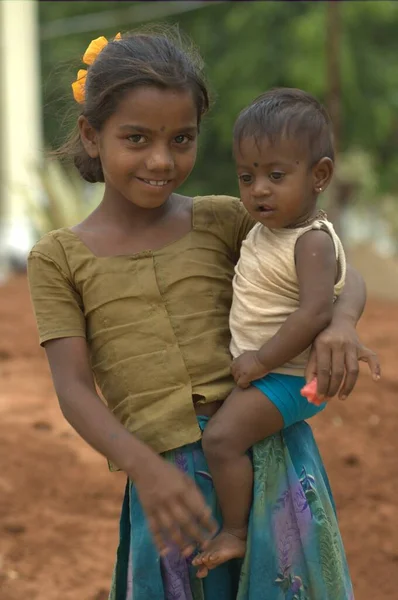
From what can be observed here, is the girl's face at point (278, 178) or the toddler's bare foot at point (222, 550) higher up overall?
the girl's face at point (278, 178)

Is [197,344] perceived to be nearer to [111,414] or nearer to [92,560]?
[111,414]

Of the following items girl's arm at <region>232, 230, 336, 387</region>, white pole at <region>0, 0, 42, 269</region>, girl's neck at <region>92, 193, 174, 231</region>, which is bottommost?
girl's arm at <region>232, 230, 336, 387</region>

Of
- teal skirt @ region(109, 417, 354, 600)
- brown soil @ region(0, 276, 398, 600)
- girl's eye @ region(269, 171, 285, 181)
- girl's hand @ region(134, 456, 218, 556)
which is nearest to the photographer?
girl's hand @ region(134, 456, 218, 556)

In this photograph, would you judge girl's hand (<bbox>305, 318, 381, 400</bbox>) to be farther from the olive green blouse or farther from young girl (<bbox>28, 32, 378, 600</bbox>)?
the olive green blouse

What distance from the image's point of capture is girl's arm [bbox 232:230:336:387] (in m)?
2.18

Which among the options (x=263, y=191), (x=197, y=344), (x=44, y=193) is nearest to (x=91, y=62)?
(x=263, y=191)

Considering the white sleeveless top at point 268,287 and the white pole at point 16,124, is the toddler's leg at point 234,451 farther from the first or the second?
the white pole at point 16,124

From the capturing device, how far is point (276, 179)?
222cm

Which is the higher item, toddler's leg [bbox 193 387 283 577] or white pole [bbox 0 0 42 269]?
white pole [bbox 0 0 42 269]

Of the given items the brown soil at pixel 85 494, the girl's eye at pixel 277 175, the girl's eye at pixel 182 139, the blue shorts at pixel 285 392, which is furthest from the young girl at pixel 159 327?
the brown soil at pixel 85 494

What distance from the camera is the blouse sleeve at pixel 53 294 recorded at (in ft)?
7.48

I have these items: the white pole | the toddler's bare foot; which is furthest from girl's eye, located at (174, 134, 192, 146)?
the white pole

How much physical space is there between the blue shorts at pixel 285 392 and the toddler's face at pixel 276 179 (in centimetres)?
35

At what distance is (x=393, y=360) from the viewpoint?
7062 millimetres
